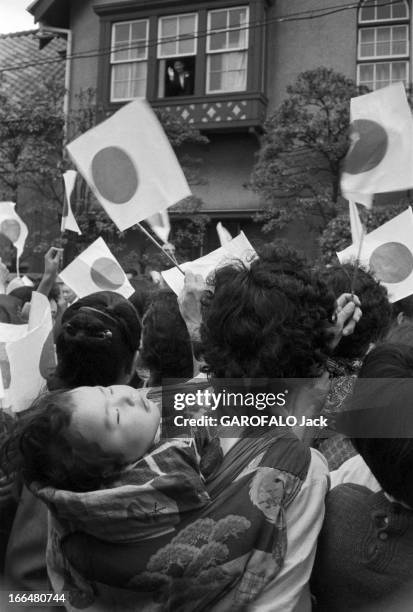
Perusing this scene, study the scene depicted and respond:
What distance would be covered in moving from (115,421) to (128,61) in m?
12.5

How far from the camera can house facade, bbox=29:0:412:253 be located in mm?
11305

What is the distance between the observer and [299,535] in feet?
3.69

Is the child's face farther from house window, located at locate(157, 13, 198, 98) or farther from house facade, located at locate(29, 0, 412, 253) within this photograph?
house window, located at locate(157, 13, 198, 98)

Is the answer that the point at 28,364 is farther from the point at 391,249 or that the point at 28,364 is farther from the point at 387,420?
the point at 391,249

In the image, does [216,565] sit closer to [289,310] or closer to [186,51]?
[289,310]

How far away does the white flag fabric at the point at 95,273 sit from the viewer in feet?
13.2

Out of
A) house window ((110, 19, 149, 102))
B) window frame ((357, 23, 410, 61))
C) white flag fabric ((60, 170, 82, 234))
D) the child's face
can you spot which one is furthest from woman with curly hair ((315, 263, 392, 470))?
house window ((110, 19, 149, 102))

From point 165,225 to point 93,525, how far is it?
208cm

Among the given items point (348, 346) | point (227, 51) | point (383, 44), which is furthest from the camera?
point (227, 51)

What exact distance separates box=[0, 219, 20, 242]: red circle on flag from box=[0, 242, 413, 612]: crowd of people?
4.94 metres

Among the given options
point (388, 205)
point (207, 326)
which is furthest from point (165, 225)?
point (388, 205)

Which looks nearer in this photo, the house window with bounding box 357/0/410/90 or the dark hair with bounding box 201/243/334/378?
the dark hair with bounding box 201/243/334/378

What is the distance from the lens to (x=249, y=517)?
110cm

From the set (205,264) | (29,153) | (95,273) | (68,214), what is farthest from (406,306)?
(29,153)
